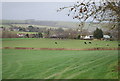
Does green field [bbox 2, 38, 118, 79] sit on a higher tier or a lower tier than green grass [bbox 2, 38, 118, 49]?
lower

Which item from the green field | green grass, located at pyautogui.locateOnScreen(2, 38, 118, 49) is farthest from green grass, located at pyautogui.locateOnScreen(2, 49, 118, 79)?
green grass, located at pyautogui.locateOnScreen(2, 38, 118, 49)

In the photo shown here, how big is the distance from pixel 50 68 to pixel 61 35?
2.97 meters

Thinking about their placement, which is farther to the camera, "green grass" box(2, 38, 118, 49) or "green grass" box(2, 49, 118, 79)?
"green grass" box(2, 38, 118, 49)

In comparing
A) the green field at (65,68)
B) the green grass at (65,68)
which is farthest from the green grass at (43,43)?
the green grass at (65,68)

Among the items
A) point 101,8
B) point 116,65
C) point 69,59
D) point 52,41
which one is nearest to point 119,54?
point 116,65

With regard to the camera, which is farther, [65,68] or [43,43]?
[43,43]

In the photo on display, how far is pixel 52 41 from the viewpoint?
10875 millimetres

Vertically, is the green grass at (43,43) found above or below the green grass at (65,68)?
above

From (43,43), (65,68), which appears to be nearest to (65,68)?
(65,68)

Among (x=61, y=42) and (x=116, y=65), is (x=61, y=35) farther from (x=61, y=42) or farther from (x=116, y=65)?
(x=116, y=65)

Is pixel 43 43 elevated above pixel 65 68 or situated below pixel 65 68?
above

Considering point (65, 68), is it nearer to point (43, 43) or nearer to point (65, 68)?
point (65, 68)

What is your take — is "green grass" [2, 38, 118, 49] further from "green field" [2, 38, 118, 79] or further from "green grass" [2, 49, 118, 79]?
"green grass" [2, 49, 118, 79]

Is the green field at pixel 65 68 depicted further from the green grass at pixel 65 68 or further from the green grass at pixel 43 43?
the green grass at pixel 43 43
